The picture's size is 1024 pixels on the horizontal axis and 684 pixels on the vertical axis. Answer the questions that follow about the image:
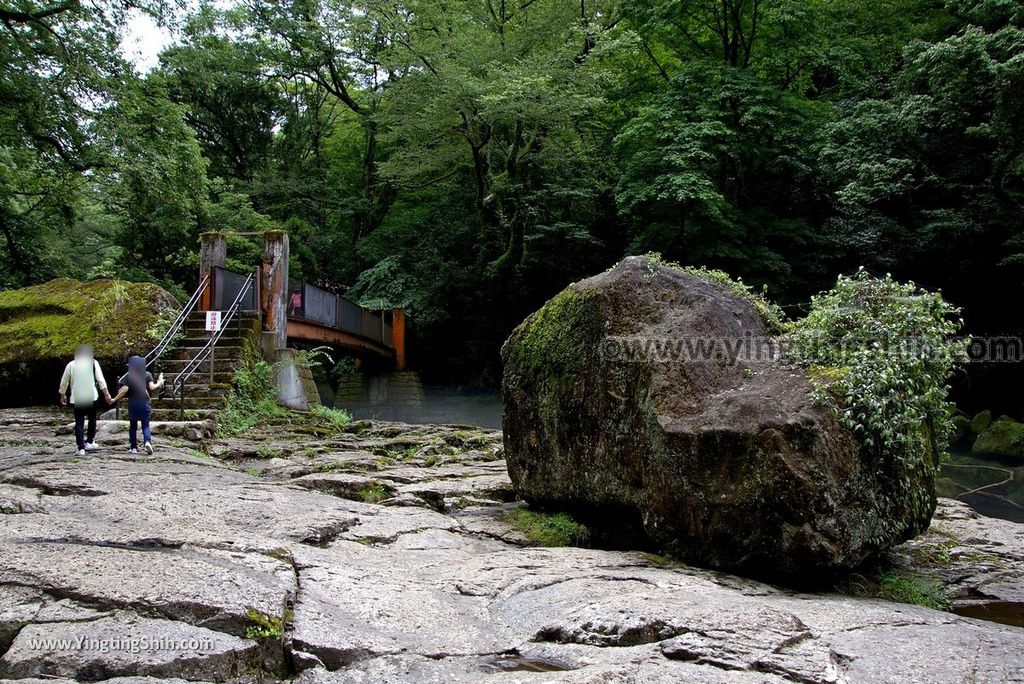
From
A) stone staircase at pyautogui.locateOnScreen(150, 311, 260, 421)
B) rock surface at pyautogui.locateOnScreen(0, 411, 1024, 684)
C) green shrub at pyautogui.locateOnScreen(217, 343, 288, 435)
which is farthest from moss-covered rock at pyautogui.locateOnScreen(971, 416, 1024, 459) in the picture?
stone staircase at pyautogui.locateOnScreen(150, 311, 260, 421)

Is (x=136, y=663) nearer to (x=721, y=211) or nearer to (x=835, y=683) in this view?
(x=835, y=683)

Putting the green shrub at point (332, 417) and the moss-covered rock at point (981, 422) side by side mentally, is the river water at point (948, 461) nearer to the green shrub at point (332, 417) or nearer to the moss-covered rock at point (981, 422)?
the moss-covered rock at point (981, 422)

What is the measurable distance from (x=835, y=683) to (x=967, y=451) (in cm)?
1664

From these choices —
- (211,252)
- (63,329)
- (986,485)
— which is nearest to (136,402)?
(63,329)

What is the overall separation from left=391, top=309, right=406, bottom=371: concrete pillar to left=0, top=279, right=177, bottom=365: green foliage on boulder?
1001 centimetres

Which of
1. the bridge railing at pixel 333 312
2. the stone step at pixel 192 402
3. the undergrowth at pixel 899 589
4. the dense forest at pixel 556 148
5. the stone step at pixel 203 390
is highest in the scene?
the dense forest at pixel 556 148

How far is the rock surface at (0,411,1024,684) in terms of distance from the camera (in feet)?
10.5

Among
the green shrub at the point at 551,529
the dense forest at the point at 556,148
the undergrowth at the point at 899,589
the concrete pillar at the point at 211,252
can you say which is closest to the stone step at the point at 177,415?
the concrete pillar at the point at 211,252

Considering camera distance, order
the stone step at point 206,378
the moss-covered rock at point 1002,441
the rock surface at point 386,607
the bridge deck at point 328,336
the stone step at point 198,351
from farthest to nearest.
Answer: the bridge deck at point 328,336 < the moss-covered rock at point 1002,441 < the stone step at point 198,351 < the stone step at point 206,378 < the rock surface at point 386,607

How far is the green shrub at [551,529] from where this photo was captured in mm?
6312

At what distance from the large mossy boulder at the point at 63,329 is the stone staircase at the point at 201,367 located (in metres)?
0.56

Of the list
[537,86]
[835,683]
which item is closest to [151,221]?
[537,86]

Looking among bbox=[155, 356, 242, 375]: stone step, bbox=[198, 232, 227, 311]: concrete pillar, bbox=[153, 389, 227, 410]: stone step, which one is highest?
bbox=[198, 232, 227, 311]: concrete pillar

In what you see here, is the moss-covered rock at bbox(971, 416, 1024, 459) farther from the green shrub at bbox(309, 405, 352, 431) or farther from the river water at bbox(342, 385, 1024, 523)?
Result: the green shrub at bbox(309, 405, 352, 431)
